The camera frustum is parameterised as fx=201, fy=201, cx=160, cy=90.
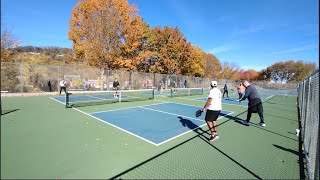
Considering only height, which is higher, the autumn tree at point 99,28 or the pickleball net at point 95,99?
the autumn tree at point 99,28

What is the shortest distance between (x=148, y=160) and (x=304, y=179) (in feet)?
11.1

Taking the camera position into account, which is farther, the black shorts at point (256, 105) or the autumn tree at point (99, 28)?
the autumn tree at point (99, 28)

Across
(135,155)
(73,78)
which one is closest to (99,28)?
(73,78)

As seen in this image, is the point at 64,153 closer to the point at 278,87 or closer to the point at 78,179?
the point at 78,179

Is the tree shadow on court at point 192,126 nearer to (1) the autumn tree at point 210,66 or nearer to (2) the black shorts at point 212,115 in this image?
(2) the black shorts at point 212,115

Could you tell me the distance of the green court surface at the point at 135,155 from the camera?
400cm

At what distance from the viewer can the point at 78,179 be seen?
12.5 feet

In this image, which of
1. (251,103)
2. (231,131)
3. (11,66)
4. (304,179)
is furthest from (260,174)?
(11,66)

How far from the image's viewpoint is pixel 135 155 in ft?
16.6

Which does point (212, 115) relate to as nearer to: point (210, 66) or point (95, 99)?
point (95, 99)

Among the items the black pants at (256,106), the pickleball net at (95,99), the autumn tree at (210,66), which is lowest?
the pickleball net at (95,99)

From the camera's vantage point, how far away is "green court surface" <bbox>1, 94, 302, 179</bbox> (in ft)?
13.1

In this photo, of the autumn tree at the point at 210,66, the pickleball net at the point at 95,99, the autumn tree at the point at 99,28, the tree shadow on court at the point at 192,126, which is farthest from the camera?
the autumn tree at the point at 210,66

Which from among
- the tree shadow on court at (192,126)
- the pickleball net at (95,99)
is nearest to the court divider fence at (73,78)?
the pickleball net at (95,99)
